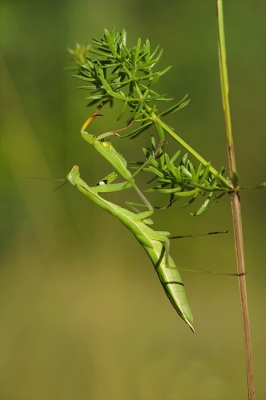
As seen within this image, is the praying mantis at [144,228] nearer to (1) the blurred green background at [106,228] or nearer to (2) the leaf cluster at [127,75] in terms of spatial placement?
(2) the leaf cluster at [127,75]

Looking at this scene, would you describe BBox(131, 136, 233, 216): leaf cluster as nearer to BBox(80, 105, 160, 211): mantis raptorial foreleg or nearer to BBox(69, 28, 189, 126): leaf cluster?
BBox(69, 28, 189, 126): leaf cluster

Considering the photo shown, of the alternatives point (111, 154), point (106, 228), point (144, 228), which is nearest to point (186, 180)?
point (111, 154)

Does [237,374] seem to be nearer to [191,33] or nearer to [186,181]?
[186,181]

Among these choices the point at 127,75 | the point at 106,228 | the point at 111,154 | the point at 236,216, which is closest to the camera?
the point at 236,216

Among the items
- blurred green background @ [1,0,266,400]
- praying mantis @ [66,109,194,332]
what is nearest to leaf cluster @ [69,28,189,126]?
praying mantis @ [66,109,194,332]

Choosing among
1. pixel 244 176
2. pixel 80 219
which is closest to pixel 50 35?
pixel 80 219

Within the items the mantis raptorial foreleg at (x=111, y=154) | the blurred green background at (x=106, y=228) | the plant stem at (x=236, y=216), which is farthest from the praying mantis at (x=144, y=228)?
the blurred green background at (x=106, y=228)

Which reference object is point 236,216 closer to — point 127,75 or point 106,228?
point 127,75
